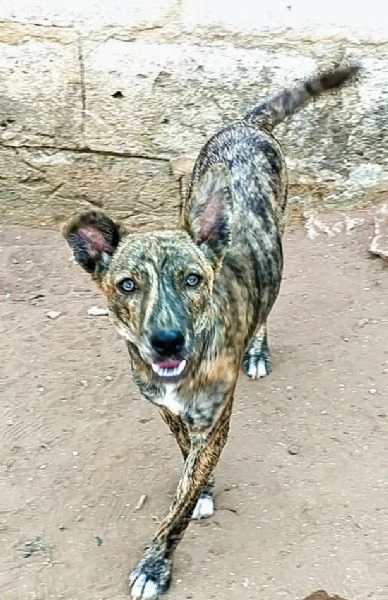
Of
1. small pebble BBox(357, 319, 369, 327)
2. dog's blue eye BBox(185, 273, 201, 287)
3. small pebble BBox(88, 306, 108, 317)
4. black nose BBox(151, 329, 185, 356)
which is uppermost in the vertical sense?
dog's blue eye BBox(185, 273, 201, 287)

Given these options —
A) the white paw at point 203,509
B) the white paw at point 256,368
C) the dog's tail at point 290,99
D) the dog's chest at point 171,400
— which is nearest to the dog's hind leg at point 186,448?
the white paw at point 203,509

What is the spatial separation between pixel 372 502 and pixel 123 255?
1.46 metres

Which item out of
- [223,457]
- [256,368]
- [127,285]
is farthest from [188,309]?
[256,368]

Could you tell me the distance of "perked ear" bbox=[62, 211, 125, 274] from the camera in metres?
3.59

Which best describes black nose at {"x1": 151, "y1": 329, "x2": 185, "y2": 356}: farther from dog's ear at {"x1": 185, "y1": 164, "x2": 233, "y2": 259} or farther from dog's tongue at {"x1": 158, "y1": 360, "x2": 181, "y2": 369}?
dog's ear at {"x1": 185, "y1": 164, "x2": 233, "y2": 259}

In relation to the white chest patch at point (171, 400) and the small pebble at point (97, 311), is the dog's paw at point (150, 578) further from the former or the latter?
the small pebble at point (97, 311)

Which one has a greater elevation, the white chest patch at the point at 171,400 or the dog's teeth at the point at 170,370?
the dog's teeth at the point at 170,370

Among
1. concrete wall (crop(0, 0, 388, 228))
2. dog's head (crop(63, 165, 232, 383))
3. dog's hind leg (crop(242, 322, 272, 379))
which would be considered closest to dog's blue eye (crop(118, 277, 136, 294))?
dog's head (crop(63, 165, 232, 383))

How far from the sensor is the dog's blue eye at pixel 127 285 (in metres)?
3.46

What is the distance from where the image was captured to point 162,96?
19.7 ft

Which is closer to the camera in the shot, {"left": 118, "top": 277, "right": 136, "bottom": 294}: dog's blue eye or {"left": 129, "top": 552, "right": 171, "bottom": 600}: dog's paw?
{"left": 118, "top": 277, "right": 136, "bottom": 294}: dog's blue eye

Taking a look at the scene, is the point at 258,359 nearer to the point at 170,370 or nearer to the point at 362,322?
the point at 362,322

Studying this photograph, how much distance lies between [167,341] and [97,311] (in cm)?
230

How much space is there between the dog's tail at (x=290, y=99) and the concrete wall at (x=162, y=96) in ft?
1.99
